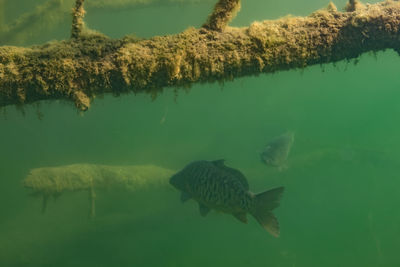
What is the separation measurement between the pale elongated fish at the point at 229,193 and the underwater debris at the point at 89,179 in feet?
11.8

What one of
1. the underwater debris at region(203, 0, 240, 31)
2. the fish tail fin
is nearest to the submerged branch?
the underwater debris at region(203, 0, 240, 31)

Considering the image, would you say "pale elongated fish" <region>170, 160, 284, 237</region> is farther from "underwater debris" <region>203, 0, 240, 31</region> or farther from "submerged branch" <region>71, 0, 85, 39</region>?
"submerged branch" <region>71, 0, 85, 39</region>

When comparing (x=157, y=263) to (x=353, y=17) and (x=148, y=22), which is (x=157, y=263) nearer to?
(x=353, y=17)

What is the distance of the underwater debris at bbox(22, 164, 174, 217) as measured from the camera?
8.00 meters

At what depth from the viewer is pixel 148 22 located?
23.1 meters

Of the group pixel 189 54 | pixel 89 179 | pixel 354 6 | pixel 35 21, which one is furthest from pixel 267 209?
pixel 35 21

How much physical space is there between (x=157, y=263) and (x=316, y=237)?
7931mm

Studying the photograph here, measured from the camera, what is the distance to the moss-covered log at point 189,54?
83.6 inches

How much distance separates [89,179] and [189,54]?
7.36 meters

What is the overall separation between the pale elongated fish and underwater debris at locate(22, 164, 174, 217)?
3590 mm

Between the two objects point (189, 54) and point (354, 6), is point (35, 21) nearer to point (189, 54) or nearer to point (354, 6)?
point (189, 54)

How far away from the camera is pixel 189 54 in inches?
87.4

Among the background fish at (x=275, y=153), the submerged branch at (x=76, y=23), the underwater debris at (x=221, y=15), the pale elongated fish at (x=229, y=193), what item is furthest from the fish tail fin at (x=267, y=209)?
the submerged branch at (x=76, y=23)

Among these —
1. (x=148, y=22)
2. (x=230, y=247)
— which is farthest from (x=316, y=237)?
(x=148, y=22)
